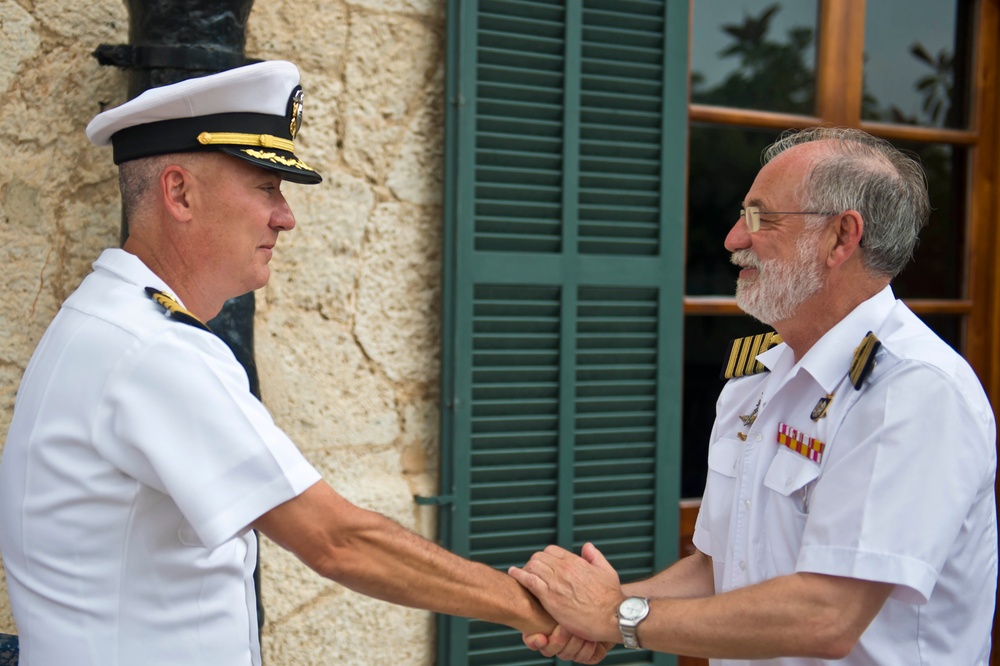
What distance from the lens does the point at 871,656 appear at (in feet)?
5.79

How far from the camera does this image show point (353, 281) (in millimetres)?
2926

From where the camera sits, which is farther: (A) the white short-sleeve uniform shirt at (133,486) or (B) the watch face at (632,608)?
(B) the watch face at (632,608)

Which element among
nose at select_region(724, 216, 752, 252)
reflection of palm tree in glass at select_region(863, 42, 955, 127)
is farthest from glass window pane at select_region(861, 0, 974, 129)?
nose at select_region(724, 216, 752, 252)

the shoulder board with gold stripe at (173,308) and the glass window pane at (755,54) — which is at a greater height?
the glass window pane at (755,54)

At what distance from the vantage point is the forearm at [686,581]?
2281 millimetres

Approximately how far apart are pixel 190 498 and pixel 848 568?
1.07m

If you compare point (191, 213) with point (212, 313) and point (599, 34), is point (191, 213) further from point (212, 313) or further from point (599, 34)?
point (599, 34)

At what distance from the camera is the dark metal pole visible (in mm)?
2391

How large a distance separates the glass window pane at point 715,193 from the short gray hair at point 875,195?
1460 mm

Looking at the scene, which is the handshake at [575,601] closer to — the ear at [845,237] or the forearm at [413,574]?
the forearm at [413,574]

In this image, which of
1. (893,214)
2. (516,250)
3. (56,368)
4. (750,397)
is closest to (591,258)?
(516,250)

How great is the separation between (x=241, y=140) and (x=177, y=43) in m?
0.72

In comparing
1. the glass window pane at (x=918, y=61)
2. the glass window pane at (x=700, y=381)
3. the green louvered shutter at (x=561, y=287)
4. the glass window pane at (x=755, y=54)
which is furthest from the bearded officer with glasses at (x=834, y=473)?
the glass window pane at (x=918, y=61)

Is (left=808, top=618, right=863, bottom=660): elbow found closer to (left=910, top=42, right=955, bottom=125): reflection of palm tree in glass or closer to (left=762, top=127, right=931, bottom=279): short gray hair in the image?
(left=762, top=127, right=931, bottom=279): short gray hair
